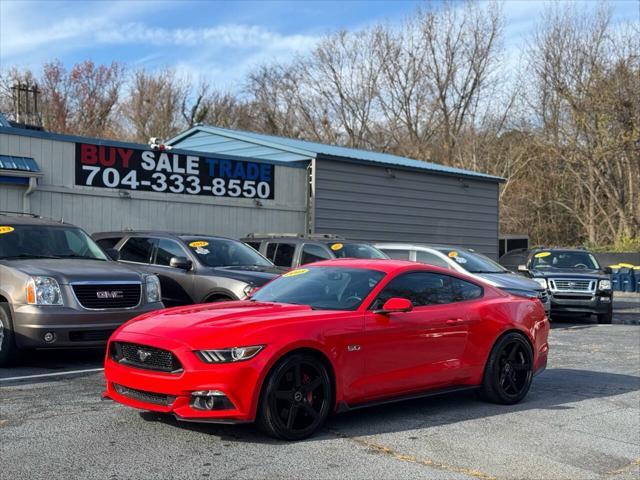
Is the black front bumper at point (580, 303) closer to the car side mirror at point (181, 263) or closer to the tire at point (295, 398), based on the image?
the car side mirror at point (181, 263)

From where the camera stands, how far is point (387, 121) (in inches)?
1876

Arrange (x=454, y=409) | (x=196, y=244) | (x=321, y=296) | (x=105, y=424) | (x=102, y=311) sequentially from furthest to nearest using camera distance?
(x=196, y=244), (x=102, y=311), (x=454, y=409), (x=321, y=296), (x=105, y=424)

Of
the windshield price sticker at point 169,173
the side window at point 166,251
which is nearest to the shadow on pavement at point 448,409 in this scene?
the side window at point 166,251

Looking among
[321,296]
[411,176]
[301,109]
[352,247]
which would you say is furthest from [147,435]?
[301,109]

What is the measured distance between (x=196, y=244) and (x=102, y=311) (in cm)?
326

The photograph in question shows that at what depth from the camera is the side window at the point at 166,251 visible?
11977mm

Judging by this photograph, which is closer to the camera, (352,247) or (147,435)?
(147,435)

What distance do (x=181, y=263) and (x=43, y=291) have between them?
2.76 metres

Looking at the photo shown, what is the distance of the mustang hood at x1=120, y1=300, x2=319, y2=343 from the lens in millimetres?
5793

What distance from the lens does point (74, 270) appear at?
9.09 meters

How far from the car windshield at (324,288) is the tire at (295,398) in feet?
2.42

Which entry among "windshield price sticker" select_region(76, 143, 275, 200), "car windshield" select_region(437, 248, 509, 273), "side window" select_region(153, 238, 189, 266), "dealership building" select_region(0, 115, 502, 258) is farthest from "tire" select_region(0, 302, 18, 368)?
"car windshield" select_region(437, 248, 509, 273)

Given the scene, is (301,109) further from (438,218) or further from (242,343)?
(242,343)

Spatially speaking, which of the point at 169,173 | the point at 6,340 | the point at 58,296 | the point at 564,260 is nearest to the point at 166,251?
the point at 58,296
